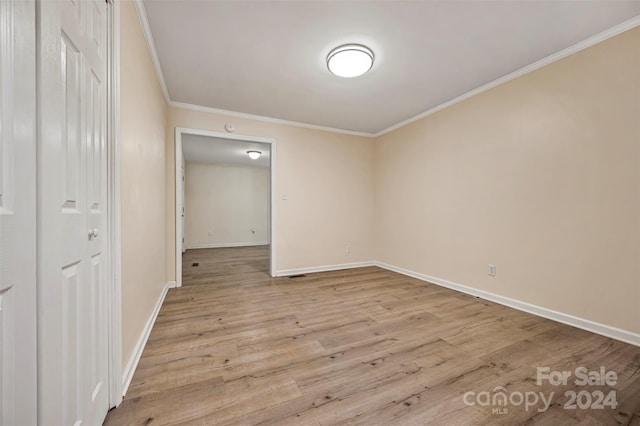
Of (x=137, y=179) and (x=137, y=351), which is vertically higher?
(x=137, y=179)

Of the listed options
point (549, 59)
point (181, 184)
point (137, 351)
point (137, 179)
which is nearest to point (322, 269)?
point (181, 184)

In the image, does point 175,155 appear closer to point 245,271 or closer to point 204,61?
point 204,61

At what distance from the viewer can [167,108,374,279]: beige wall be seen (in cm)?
382

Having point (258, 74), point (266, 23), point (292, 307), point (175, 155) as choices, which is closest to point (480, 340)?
point (292, 307)

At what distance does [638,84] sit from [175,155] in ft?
15.0

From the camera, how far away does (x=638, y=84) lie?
1.86m

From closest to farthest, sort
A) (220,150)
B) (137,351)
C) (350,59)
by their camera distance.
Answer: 1. (137,351)
2. (350,59)
3. (220,150)

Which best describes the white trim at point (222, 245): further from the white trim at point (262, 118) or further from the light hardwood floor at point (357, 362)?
the white trim at point (262, 118)

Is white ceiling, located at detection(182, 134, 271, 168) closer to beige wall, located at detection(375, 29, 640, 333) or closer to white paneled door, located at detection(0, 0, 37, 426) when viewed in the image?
beige wall, located at detection(375, 29, 640, 333)

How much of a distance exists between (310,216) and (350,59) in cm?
243

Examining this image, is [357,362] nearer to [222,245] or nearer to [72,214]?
[72,214]

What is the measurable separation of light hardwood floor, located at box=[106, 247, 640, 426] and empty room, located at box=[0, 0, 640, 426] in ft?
0.06

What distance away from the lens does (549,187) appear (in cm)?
234

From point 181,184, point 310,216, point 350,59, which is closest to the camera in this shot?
point 350,59
